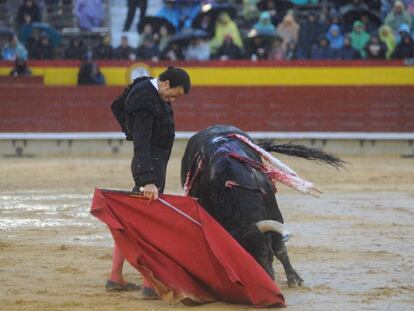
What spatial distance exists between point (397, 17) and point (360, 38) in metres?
0.57

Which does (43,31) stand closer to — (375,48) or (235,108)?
(235,108)

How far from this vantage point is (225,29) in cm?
1452

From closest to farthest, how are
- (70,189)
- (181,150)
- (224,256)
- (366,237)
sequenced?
(224,256) → (366,237) → (70,189) → (181,150)

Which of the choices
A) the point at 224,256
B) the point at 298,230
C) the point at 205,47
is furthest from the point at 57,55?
the point at 224,256

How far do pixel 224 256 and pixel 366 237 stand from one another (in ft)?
8.24

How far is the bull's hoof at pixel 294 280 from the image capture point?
18.4ft

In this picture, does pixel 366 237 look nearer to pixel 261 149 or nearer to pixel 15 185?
pixel 261 149

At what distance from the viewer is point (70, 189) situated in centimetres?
1041

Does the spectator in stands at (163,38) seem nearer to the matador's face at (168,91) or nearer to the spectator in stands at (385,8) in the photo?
the spectator in stands at (385,8)

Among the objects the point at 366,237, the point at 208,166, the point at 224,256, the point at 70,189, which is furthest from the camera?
the point at 70,189

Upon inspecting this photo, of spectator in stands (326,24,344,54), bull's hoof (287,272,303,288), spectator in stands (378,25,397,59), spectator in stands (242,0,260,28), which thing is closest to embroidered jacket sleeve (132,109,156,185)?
bull's hoof (287,272,303,288)

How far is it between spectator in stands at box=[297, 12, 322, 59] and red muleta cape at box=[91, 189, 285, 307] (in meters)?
9.34

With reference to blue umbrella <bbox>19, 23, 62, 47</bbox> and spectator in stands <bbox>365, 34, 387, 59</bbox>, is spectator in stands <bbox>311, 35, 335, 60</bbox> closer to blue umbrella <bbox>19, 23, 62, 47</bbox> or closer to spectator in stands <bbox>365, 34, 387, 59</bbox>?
spectator in stands <bbox>365, 34, 387, 59</bbox>

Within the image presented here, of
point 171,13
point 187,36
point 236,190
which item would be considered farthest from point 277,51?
point 236,190
